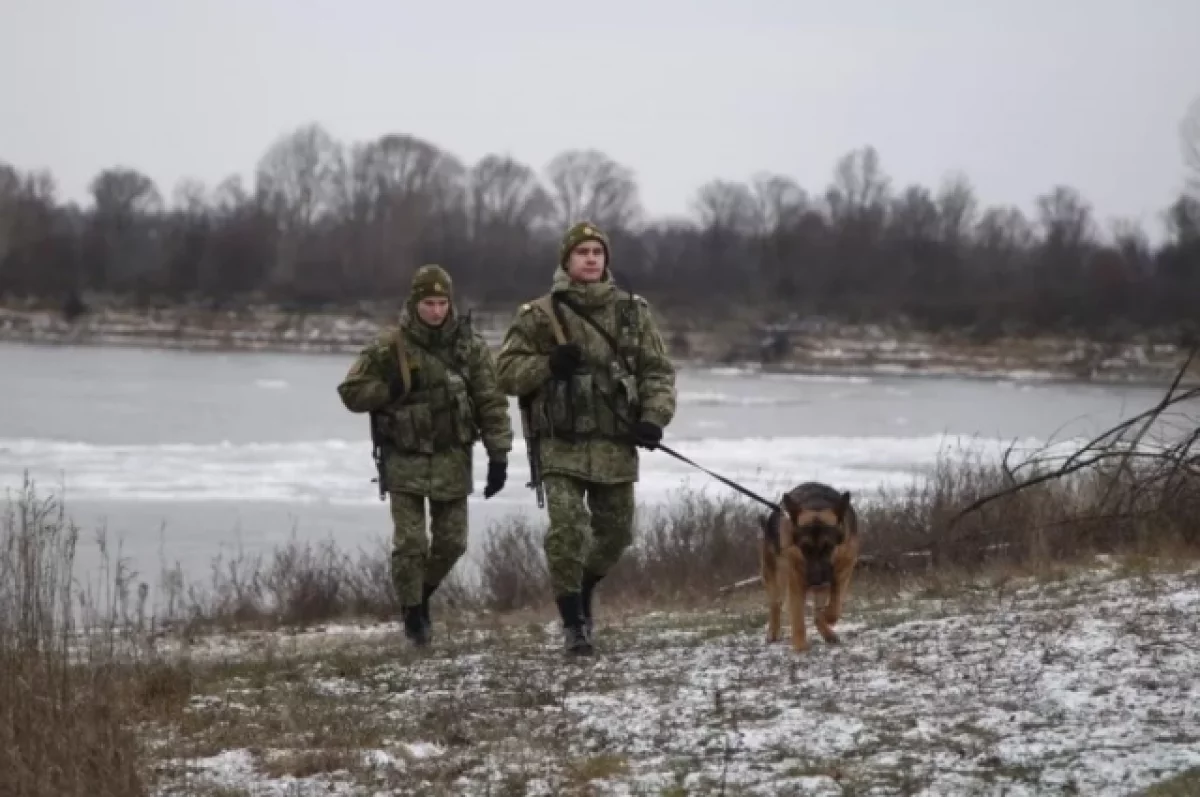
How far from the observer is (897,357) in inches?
2156

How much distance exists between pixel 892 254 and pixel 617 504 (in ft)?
236

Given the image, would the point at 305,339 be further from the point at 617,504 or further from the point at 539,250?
the point at 617,504

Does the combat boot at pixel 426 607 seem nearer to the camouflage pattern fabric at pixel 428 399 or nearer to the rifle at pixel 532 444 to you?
the camouflage pattern fabric at pixel 428 399

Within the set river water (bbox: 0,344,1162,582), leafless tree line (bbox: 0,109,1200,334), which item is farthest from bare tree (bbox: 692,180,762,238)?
river water (bbox: 0,344,1162,582)

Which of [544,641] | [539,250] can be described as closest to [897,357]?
[539,250]

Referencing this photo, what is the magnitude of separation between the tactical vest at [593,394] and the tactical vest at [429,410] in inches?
27.9

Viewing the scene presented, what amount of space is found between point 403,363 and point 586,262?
116cm

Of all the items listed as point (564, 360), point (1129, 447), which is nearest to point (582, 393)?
point (564, 360)

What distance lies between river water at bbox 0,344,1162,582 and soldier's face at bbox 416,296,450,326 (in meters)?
3.83

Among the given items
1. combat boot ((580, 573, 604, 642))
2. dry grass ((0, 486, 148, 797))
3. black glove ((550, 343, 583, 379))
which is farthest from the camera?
combat boot ((580, 573, 604, 642))

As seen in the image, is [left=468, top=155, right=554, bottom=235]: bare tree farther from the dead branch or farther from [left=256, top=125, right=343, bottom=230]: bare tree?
the dead branch

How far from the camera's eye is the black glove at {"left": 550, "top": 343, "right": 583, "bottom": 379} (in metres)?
6.18

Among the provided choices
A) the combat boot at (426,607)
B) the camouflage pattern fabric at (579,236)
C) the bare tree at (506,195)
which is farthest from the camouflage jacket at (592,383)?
the bare tree at (506,195)

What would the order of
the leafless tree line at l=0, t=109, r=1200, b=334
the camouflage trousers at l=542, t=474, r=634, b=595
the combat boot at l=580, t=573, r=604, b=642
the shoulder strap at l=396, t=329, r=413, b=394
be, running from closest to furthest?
the camouflage trousers at l=542, t=474, r=634, b=595
the combat boot at l=580, t=573, r=604, b=642
the shoulder strap at l=396, t=329, r=413, b=394
the leafless tree line at l=0, t=109, r=1200, b=334
